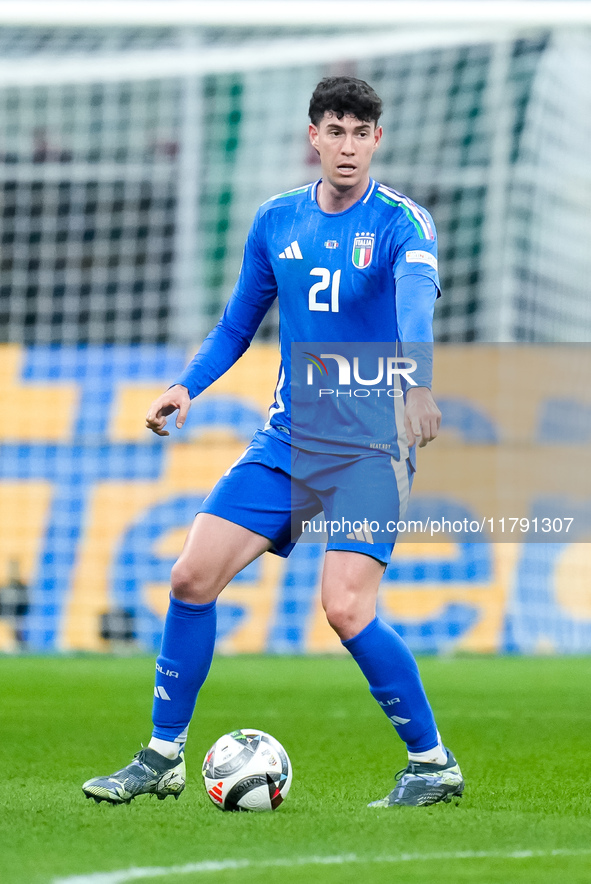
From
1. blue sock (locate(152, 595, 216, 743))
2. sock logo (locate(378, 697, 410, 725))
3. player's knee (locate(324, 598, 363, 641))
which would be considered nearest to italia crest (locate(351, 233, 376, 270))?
player's knee (locate(324, 598, 363, 641))

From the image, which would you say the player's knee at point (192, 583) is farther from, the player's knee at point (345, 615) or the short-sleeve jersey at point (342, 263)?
the short-sleeve jersey at point (342, 263)

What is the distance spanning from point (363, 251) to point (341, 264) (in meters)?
0.07

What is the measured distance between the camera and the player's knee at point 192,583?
3.64 m

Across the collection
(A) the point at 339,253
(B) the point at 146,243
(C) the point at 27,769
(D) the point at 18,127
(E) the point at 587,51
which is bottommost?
(C) the point at 27,769

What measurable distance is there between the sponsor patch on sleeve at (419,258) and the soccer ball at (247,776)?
143 centimetres

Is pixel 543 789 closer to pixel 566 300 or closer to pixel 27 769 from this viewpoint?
pixel 27 769

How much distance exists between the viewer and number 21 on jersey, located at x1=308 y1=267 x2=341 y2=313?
3693mm

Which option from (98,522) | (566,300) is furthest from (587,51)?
(98,522)

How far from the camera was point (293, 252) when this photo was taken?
3766 millimetres

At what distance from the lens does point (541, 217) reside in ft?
33.2

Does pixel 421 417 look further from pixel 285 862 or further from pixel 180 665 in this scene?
pixel 285 862

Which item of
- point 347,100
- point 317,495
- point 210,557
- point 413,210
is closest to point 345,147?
point 347,100

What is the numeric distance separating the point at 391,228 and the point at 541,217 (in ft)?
22.2

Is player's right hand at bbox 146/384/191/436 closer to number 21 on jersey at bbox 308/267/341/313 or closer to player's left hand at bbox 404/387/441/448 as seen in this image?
number 21 on jersey at bbox 308/267/341/313
